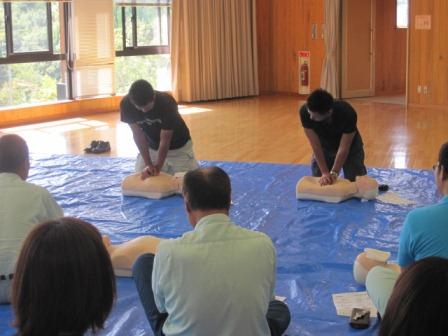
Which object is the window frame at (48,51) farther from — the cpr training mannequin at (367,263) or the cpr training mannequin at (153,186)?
the cpr training mannequin at (367,263)

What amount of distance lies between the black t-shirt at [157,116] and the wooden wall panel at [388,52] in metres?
6.98

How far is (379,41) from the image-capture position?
11.2 metres

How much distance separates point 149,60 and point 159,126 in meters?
5.64

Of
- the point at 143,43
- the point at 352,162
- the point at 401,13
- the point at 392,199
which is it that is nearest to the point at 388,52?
the point at 401,13

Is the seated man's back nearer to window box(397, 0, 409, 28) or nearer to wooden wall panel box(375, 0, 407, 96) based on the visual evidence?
wooden wall panel box(375, 0, 407, 96)

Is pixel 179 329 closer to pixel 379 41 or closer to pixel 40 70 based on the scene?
pixel 40 70

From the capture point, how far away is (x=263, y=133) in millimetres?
7629

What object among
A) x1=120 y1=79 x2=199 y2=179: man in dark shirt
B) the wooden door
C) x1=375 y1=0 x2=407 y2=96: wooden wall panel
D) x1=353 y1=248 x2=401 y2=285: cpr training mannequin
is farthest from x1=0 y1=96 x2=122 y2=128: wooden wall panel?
x1=353 y1=248 x2=401 y2=285: cpr training mannequin

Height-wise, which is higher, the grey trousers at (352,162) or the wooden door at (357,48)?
the wooden door at (357,48)

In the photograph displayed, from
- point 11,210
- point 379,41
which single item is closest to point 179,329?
point 11,210

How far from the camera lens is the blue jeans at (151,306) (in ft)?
7.95

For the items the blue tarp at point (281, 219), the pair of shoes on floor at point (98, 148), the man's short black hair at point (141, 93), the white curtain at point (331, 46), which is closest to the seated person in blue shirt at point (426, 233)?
the blue tarp at point (281, 219)

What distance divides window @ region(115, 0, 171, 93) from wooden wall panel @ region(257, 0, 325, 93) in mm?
1961

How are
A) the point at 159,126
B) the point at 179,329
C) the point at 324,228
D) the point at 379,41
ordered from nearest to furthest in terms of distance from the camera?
the point at 179,329, the point at 324,228, the point at 159,126, the point at 379,41
